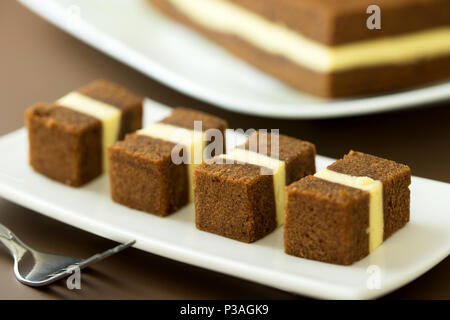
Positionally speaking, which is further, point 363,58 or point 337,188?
point 363,58

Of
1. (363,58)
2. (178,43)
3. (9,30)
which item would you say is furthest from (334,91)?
(9,30)

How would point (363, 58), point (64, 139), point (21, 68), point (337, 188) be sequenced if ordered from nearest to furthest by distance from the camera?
point (337, 188)
point (64, 139)
point (363, 58)
point (21, 68)

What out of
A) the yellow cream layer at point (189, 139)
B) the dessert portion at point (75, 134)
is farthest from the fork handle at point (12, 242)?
the yellow cream layer at point (189, 139)

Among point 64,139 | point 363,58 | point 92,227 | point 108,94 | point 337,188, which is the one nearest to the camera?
point 337,188

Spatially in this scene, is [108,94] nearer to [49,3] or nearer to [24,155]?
[24,155]

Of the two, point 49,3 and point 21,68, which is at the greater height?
point 49,3

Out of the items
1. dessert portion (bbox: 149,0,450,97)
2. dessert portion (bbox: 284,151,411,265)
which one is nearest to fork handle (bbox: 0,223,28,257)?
dessert portion (bbox: 284,151,411,265)

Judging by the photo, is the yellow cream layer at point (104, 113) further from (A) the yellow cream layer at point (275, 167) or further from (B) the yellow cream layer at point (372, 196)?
(B) the yellow cream layer at point (372, 196)

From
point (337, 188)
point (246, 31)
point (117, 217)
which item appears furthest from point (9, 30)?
point (337, 188)
